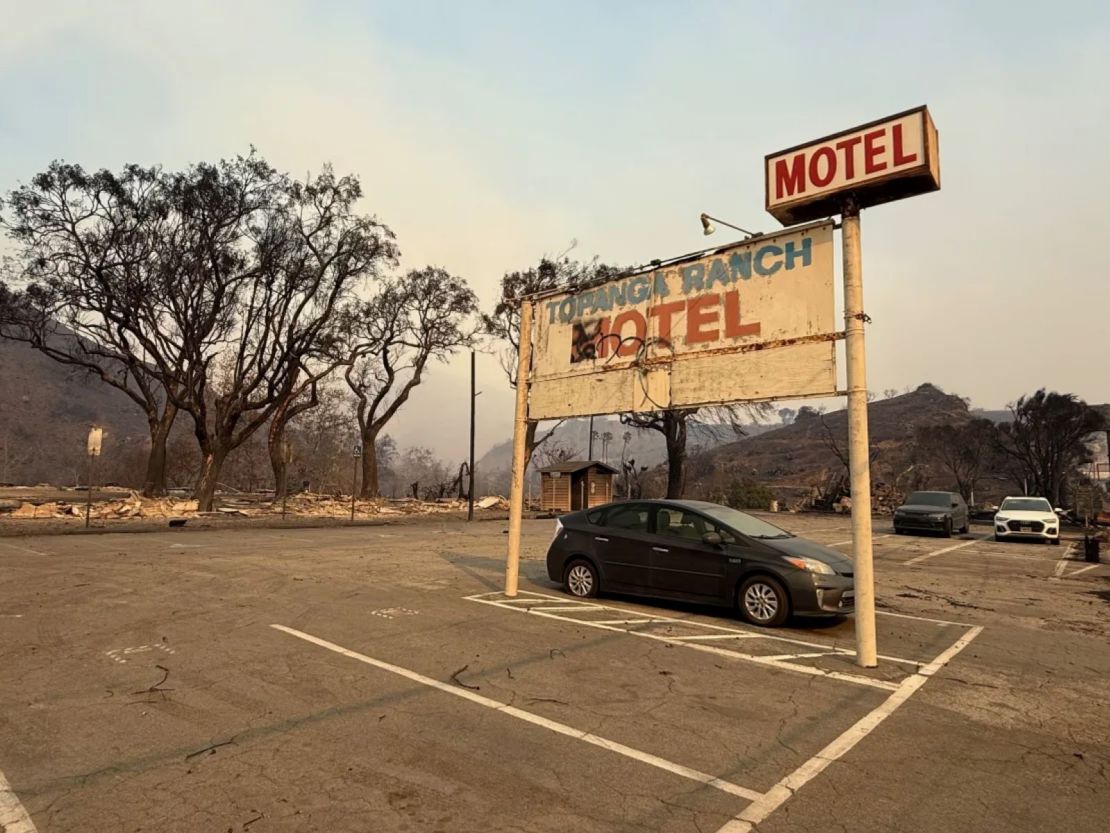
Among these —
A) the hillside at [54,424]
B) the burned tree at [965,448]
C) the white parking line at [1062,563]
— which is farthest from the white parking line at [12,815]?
the hillside at [54,424]

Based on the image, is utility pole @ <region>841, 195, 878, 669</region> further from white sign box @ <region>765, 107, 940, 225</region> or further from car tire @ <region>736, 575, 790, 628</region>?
car tire @ <region>736, 575, 790, 628</region>

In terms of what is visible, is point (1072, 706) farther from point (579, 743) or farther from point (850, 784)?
point (579, 743)

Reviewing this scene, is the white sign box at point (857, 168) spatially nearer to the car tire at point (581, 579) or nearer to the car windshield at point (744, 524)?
the car windshield at point (744, 524)

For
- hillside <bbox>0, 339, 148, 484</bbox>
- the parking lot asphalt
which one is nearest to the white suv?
the parking lot asphalt

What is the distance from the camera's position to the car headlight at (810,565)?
757 centimetres

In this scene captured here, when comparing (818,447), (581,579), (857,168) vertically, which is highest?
(818,447)

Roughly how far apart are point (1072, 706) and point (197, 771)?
6.37 meters

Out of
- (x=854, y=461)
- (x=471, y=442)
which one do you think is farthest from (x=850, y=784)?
(x=471, y=442)

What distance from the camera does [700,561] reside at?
8312 millimetres

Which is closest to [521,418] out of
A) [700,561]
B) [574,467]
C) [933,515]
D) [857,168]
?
[700,561]

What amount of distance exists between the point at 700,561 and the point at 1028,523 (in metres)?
20.3

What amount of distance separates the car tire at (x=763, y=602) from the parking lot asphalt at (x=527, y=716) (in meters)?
0.28

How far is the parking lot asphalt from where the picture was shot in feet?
11.1

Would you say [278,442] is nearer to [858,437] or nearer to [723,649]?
[723,649]
